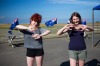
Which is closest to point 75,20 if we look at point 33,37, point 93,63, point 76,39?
point 76,39

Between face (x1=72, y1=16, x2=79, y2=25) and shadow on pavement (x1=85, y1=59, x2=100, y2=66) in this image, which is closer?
face (x1=72, y1=16, x2=79, y2=25)

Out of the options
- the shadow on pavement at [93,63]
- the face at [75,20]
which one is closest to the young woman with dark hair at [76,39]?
the face at [75,20]

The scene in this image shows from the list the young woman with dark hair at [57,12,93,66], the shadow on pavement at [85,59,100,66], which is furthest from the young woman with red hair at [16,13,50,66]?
the shadow on pavement at [85,59,100,66]

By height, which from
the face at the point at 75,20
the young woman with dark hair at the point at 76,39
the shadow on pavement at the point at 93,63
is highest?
the face at the point at 75,20

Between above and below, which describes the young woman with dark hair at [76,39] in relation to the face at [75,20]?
below

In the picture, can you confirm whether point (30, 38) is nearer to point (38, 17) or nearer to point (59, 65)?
point (38, 17)

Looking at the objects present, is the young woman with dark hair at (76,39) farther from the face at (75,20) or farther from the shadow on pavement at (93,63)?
the shadow on pavement at (93,63)

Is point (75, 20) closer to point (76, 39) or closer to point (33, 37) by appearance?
point (76, 39)

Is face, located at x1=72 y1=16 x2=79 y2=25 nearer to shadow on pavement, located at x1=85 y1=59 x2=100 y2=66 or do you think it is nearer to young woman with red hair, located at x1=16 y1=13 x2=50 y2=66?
young woman with red hair, located at x1=16 y1=13 x2=50 y2=66

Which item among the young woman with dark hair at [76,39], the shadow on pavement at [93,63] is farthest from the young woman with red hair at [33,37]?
the shadow on pavement at [93,63]

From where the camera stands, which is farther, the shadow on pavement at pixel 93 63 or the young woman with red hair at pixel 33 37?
the shadow on pavement at pixel 93 63

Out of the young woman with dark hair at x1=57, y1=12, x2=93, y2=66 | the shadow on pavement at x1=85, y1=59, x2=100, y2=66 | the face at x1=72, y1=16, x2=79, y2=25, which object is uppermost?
the face at x1=72, y1=16, x2=79, y2=25

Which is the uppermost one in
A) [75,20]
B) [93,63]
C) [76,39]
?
[75,20]

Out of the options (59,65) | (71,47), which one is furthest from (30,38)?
(59,65)
